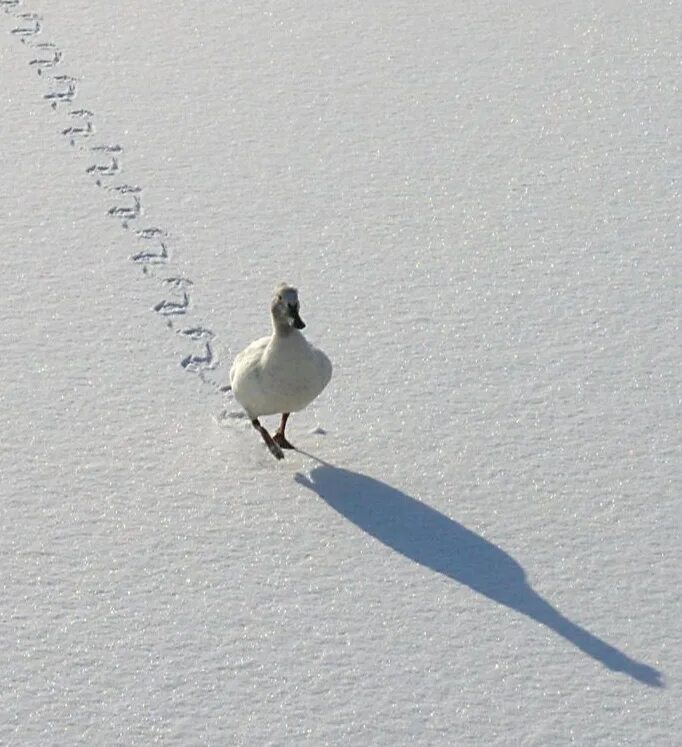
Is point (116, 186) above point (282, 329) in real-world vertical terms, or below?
above

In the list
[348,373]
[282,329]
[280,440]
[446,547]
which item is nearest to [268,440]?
[280,440]

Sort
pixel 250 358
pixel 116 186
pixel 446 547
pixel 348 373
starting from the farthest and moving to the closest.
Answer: pixel 116 186 < pixel 348 373 < pixel 250 358 < pixel 446 547

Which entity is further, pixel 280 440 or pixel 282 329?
pixel 280 440

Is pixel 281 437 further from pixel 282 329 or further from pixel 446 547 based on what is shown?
pixel 446 547

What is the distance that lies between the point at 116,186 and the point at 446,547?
9.27ft

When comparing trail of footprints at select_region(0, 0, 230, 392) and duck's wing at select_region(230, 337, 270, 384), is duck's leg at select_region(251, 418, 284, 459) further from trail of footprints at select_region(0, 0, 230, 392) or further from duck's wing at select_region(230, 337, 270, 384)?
trail of footprints at select_region(0, 0, 230, 392)

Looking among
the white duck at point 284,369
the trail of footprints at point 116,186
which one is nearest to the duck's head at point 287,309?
the white duck at point 284,369

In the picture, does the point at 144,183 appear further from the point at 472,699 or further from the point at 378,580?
the point at 472,699

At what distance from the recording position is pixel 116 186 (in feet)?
21.4

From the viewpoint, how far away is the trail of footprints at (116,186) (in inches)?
213

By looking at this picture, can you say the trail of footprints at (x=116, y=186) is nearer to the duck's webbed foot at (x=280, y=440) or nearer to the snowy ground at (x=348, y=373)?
the snowy ground at (x=348, y=373)

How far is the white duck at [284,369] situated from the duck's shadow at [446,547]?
25 cm

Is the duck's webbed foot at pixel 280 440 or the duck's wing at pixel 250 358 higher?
the duck's wing at pixel 250 358

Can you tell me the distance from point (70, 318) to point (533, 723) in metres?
2.60
